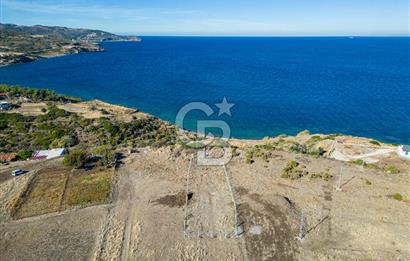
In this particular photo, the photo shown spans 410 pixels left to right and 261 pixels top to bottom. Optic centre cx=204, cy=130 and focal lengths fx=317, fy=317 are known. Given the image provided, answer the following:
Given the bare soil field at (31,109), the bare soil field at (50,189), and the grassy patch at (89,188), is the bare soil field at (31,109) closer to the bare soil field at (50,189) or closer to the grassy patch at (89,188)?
the bare soil field at (50,189)

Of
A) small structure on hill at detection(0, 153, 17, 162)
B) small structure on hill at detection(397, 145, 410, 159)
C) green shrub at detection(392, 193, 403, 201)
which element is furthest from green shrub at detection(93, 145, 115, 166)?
small structure on hill at detection(397, 145, 410, 159)

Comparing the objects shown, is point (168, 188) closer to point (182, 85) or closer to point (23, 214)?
point (23, 214)

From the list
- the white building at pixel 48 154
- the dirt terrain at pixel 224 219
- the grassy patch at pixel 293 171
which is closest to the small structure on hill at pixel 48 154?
the white building at pixel 48 154

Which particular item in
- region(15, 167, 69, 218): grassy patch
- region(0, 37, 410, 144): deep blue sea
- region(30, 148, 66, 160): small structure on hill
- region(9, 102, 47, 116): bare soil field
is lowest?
region(0, 37, 410, 144): deep blue sea

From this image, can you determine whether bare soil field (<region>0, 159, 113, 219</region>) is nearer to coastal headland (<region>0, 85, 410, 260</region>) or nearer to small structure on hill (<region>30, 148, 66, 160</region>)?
coastal headland (<region>0, 85, 410, 260</region>)

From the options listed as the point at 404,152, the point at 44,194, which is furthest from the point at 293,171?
the point at 44,194
